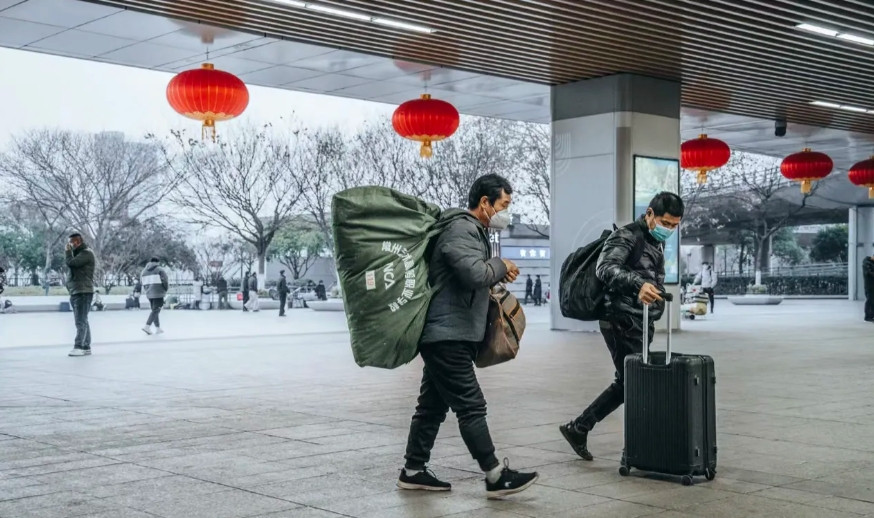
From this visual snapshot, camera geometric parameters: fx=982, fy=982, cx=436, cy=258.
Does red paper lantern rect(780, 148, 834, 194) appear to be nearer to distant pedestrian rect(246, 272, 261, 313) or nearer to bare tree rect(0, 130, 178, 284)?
distant pedestrian rect(246, 272, 261, 313)

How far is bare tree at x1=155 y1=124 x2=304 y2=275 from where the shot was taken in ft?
105

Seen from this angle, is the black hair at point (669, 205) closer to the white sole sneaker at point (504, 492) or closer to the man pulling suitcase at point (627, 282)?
the man pulling suitcase at point (627, 282)

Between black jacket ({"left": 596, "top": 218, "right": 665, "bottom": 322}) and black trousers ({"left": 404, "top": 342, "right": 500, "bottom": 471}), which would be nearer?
black trousers ({"left": 404, "top": 342, "right": 500, "bottom": 471})

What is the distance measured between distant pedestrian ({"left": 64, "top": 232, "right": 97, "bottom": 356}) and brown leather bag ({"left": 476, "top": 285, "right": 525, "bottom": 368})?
28.6 feet

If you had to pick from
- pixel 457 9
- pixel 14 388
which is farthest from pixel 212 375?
pixel 457 9

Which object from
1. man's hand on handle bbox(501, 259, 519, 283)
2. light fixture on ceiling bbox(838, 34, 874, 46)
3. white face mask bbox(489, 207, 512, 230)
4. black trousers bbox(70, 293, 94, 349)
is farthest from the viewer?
black trousers bbox(70, 293, 94, 349)

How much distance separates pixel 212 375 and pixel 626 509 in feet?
21.4

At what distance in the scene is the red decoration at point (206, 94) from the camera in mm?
11000

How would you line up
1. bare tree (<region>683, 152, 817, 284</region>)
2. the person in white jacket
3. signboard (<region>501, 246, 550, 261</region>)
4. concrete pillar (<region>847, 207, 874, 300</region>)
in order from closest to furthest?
the person in white jacket, concrete pillar (<region>847, 207, 874, 300</region>), bare tree (<region>683, 152, 817, 284</region>), signboard (<region>501, 246, 550, 261</region>)

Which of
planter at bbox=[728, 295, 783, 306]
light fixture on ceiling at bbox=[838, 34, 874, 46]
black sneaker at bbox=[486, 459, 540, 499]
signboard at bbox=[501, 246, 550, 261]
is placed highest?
light fixture on ceiling at bbox=[838, 34, 874, 46]

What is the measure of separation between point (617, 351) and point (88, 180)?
91.3 feet

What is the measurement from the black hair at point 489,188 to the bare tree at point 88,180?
26.0 metres

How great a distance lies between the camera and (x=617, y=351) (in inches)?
216

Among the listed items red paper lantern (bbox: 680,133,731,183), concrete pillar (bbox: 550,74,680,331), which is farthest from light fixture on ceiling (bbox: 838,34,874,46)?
red paper lantern (bbox: 680,133,731,183)
